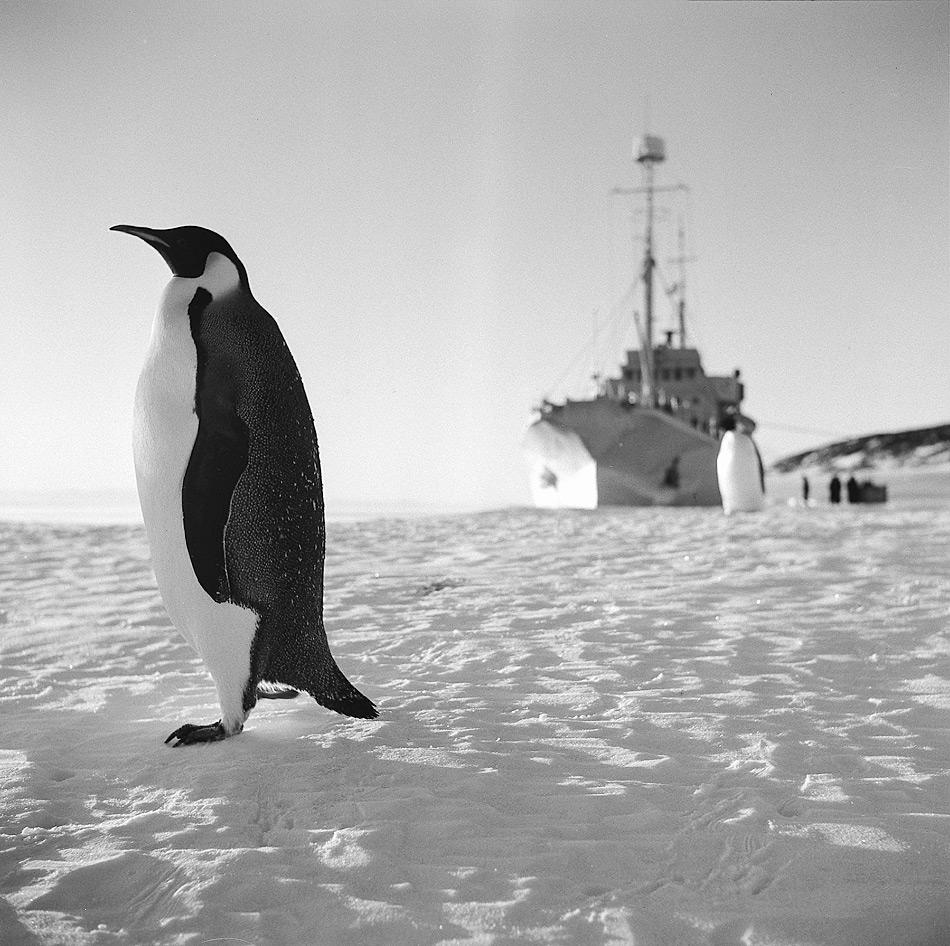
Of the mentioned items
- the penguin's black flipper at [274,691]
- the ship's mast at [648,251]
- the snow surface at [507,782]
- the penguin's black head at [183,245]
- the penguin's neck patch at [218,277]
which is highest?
the ship's mast at [648,251]

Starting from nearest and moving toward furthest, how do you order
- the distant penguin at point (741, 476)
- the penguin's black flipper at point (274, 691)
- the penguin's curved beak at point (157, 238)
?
the penguin's curved beak at point (157, 238) < the penguin's black flipper at point (274, 691) < the distant penguin at point (741, 476)

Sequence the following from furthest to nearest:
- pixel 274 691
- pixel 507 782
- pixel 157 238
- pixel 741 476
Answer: pixel 741 476, pixel 274 691, pixel 157 238, pixel 507 782

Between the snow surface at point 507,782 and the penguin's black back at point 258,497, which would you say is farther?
the penguin's black back at point 258,497

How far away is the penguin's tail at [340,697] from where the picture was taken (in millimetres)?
2295

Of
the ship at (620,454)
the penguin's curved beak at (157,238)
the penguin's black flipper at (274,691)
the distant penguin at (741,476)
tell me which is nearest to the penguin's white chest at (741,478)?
the distant penguin at (741,476)

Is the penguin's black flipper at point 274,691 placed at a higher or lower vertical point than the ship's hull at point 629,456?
lower

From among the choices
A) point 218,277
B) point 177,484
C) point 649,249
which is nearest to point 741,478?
point 218,277

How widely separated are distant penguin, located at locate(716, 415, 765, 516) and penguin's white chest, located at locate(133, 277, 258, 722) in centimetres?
883

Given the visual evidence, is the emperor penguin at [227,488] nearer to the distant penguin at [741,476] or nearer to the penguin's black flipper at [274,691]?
the penguin's black flipper at [274,691]

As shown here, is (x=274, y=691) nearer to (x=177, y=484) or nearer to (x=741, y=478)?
(x=177, y=484)

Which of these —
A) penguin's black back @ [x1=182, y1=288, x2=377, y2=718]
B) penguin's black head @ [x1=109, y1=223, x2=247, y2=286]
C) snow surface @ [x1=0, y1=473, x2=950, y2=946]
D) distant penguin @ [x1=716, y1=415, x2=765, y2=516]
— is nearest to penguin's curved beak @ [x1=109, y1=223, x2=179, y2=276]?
penguin's black head @ [x1=109, y1=223, x2=247, y2=286]

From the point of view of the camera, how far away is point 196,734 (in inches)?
86.1

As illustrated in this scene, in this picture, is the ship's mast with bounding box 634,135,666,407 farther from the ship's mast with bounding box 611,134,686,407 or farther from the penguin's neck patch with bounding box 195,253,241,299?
the penguin's neck patch with bounding box 195,253,241,299

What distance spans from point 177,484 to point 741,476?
30.1 ft
